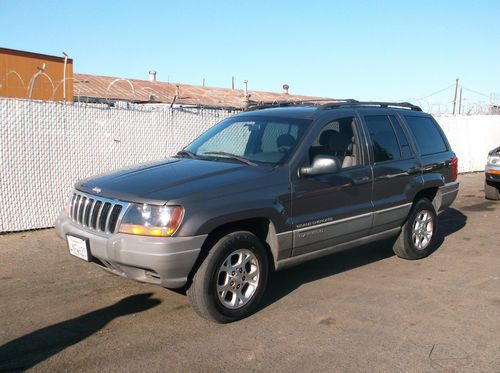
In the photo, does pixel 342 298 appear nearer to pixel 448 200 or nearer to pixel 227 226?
pixel 227 226

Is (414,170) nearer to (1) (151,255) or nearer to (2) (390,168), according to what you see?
(2) (390,168)

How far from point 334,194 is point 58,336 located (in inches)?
110

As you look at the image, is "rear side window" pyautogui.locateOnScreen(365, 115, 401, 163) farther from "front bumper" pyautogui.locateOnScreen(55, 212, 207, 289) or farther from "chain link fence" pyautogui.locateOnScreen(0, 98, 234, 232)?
"chain link fence" pyautogui.locateOnScreen(0, 98, 234, 232)

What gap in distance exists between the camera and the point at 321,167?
468cm

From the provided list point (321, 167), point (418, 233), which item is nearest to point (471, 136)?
point (418, 233)

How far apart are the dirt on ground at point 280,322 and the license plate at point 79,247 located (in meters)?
0.56

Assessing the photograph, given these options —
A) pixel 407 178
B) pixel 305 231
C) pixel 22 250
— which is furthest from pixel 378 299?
pixel 22 250

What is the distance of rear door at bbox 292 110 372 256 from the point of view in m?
4.77

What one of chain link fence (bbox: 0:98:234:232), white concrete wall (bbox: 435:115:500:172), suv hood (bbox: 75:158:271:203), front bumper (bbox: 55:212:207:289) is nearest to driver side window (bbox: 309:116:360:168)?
suv hood (bbox: 75:158:271:203)

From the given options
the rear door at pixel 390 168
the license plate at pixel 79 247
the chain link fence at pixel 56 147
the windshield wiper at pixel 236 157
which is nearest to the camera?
the license plate at pixel 79 247

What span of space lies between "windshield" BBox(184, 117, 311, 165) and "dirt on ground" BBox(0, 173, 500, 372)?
141 centimetres

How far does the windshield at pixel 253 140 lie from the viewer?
4934 millimetres

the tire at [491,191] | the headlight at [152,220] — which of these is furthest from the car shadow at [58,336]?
the tire at [491,191]

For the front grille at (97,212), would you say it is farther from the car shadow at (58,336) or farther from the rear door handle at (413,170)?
the rear door handle at (413,170)
